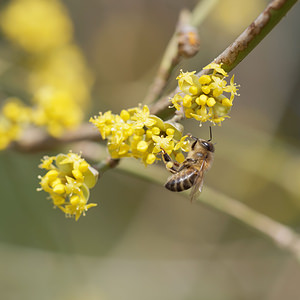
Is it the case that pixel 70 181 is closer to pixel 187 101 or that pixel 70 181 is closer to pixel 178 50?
pixel 187 101

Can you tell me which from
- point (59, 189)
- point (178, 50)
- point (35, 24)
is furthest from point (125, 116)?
point (35, 24)

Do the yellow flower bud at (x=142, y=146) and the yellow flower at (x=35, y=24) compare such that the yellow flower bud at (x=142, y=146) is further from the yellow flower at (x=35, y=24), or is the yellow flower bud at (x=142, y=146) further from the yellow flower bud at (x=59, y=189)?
the yellow flower at (x=35, y=24)

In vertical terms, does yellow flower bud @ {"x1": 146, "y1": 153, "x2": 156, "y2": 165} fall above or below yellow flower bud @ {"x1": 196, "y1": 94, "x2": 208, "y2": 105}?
below

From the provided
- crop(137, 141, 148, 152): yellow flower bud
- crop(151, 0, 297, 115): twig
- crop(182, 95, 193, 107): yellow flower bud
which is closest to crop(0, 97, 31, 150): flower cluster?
crop(137, 141, 148, 152): yellow flower bud

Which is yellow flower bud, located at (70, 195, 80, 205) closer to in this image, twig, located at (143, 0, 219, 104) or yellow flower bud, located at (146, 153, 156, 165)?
yellow flower bud, located at (146, 153, 156, 165)

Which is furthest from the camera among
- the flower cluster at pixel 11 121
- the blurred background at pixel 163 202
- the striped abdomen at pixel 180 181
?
the blurred background at pixel 163 202

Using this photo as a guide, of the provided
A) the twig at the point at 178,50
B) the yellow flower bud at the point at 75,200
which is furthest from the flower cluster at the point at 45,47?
the yellow flower bud at the point at 75,200

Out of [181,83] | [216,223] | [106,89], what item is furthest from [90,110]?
[181,83]
